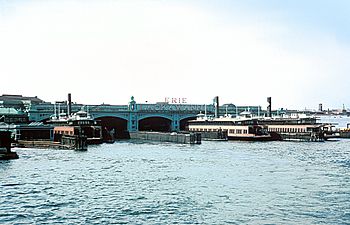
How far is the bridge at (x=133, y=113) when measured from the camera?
134875 mm

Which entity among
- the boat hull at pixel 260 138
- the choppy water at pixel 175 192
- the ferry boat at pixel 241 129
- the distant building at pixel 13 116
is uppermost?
the distant building at pixel 13 116

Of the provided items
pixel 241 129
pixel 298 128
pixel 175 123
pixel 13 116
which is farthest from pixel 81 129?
pixel 298 128

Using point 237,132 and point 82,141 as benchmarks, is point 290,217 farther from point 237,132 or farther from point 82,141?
point 237,132

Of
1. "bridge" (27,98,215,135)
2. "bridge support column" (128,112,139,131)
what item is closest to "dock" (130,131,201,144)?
"bridge support column" (128,112,139,131)

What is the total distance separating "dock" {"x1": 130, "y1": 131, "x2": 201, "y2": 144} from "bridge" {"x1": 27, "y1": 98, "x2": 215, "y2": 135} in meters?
7.58

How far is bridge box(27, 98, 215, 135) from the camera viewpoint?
134875 mm

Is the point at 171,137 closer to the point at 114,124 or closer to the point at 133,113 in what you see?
the point at 133,113

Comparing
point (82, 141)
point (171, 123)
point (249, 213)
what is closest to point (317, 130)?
point (171, 123)

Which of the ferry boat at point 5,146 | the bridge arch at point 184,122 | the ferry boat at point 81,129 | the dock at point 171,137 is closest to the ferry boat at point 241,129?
the dock at point 171,137

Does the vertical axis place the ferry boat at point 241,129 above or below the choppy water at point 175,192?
above

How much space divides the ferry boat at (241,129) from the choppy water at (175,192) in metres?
52.1

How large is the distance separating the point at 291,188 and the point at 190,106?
121 metres

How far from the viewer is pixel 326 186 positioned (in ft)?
145

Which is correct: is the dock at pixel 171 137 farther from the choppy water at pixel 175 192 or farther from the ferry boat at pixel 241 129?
the choppy water at pixel 175 192
